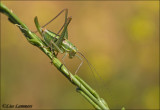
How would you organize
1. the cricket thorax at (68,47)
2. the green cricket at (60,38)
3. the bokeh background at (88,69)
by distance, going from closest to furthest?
the green cricket at (60,38)
the cricket thorax at (68,47)
the bokeh background at (88,69)

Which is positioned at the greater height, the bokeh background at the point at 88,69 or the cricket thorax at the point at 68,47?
the bokeh background at the point at 88,69

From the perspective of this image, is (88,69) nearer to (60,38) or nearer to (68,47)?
(68,47)

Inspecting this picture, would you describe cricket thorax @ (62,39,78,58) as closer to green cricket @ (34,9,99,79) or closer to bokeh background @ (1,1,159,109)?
green cricket @ (34,9,99,79)

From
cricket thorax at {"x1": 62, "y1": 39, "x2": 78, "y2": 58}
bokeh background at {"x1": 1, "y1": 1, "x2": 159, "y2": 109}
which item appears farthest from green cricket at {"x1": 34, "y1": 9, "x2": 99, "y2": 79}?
bokeh background at {"x1": 1, "y1": 1, "x2": 159, "y2": 109}

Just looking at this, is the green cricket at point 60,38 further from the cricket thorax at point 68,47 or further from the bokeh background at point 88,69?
the bokeh background at point 88,69

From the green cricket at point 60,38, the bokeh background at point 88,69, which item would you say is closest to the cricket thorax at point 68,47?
the green cricket at point 60,38

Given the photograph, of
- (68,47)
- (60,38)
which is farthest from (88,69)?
(60,38)

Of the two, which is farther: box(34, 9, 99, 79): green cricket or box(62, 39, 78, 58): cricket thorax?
box(62, 39, 78, 58): cricket thorax

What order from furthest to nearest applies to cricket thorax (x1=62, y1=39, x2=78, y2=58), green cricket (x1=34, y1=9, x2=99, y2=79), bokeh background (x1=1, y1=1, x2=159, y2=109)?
bokeh background (x1=1, y1=1, x2=159, y2=109) → cricket thorax (x1=62, y1=39, x2=78, y2=58) → green cricket (x1=34, y1=9, x2=99, y2=79)
